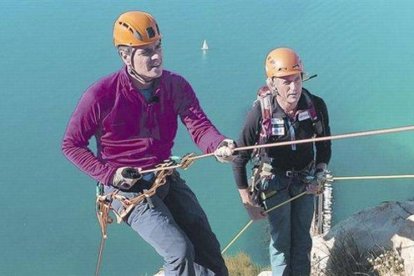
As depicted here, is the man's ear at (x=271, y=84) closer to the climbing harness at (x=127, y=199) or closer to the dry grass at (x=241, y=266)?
the climbing harness at (x=127, y=199)

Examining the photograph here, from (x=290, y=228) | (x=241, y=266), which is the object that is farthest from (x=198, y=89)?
(x=290, y=228)

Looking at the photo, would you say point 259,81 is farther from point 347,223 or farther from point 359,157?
point 347,223

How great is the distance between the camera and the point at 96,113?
2768 millimetres

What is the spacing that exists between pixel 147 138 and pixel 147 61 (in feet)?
1.20

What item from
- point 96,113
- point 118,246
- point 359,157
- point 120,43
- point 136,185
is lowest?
point 118,246

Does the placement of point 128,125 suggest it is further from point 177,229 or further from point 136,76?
point 177,229

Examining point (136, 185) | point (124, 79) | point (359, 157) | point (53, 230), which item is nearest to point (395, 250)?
point (136, 185)

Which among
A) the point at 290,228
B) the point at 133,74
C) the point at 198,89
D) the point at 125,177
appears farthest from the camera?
the point at 198,89

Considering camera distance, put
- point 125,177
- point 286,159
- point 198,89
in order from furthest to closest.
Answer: point 198,89
point 286,159
point 125,177

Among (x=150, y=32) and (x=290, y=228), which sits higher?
(x=150, y=32)

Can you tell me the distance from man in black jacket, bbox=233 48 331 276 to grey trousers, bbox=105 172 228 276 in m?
0.37

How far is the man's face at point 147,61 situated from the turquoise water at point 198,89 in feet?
27.6

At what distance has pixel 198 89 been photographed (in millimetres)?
13172

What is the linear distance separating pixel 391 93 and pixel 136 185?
11851 mm
